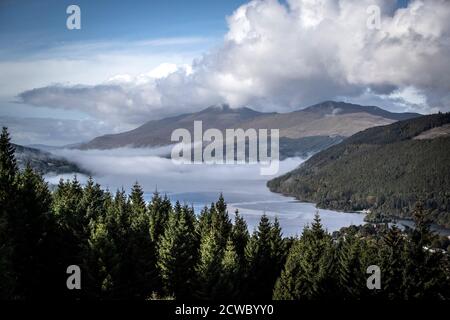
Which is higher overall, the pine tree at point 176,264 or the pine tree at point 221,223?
the pine tree at point 221,223

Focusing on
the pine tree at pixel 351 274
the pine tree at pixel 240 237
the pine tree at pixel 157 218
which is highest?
the pine tree at pixel 157 218

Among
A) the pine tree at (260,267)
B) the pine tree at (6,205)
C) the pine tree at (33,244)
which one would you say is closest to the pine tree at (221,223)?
the pine tree at (260,267)

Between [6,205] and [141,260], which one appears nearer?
[6,205]

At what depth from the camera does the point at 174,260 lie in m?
51.8

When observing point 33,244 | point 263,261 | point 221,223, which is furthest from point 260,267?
point 33,244

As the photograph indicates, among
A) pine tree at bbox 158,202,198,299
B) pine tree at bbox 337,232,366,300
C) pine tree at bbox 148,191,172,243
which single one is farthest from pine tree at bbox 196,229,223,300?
pine tree at bbox 148,191,172,243

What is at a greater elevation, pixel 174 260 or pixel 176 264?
pixel 174 260

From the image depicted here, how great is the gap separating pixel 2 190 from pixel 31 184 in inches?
105

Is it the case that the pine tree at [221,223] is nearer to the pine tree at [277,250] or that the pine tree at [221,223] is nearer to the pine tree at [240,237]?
the pine tree at [240,237]

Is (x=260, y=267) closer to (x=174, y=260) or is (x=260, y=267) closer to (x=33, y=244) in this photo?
(x=174, y=260)

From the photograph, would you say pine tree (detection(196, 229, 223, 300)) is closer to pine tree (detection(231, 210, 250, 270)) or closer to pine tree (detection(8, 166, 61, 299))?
pine tree (detection(231, 210, 250, 270))

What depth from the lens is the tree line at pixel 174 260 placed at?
42.1 metres

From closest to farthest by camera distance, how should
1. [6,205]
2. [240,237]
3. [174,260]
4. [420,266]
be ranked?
[6,205] < [420,266] < [174,260] < [240,237]
